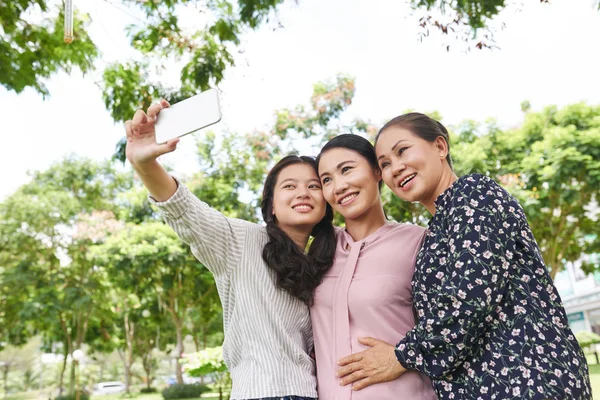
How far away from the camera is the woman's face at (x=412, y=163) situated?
6.21 ft

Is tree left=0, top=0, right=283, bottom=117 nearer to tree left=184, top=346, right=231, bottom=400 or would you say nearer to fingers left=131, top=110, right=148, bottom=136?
fingers left=131, top=110, right=148, bottom=136

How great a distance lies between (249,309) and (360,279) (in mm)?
406

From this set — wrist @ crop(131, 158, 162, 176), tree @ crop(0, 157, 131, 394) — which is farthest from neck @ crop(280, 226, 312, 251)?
tree @ crop(0, 157, 131, 394)

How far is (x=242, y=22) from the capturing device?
193 inches

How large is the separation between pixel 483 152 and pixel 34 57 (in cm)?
842

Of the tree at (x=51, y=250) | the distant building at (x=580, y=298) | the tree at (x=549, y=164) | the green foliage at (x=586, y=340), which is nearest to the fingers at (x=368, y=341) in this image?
the tree at (x=549, y=164)

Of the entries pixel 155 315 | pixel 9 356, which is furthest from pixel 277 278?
pixel 9 356

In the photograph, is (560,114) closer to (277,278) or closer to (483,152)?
(483,152)

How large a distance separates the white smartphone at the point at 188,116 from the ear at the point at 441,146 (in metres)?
0.90

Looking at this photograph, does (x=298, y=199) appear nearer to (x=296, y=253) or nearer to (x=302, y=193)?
(x=302, y=193)

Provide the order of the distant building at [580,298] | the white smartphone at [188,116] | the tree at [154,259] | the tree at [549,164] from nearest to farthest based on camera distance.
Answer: the white smartphone at [188,116] → the tree at [549,164] → the tree at [154,259] → the distant building at [580,298]

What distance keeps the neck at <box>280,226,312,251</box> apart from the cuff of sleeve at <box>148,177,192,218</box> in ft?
1.68

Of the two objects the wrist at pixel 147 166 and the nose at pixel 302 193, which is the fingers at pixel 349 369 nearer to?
the nose at pixel 302 193

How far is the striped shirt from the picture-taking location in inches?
71.2
